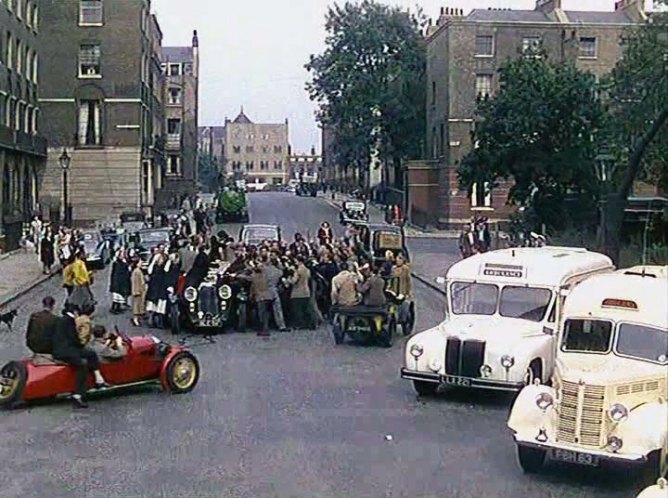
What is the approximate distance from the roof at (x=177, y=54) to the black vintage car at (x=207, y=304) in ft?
380

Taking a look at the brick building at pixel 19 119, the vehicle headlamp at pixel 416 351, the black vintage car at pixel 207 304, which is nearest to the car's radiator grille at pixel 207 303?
the black vintage car at pixel 207 304

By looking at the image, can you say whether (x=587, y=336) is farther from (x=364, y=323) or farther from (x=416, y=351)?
(x=364, y=323)

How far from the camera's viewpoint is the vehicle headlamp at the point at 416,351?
52.8ft

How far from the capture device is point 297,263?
2402cm

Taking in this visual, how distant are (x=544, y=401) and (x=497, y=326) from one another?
14.4 ft

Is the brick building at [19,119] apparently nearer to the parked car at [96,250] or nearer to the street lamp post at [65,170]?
the street lamp post at [65,170]

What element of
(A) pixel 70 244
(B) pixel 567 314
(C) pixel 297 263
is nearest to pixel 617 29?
(A) pixel 70 244

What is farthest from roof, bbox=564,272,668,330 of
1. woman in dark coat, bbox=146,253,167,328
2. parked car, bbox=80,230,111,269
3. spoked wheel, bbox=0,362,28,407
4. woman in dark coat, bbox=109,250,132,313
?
parked car, bbox=80,230,111,269

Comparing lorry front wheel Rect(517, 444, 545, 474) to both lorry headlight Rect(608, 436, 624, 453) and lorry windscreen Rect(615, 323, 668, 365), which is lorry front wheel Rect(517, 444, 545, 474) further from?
lorry windscreen Rect(615, 323, 668, 365)

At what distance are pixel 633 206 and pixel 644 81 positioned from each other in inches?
263

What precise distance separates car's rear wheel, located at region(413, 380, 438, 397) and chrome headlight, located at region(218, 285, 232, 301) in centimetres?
740

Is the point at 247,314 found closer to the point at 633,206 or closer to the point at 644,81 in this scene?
the point at 644,81

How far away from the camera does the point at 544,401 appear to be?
11.8m

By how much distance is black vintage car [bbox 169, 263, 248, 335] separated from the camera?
22.9 m
